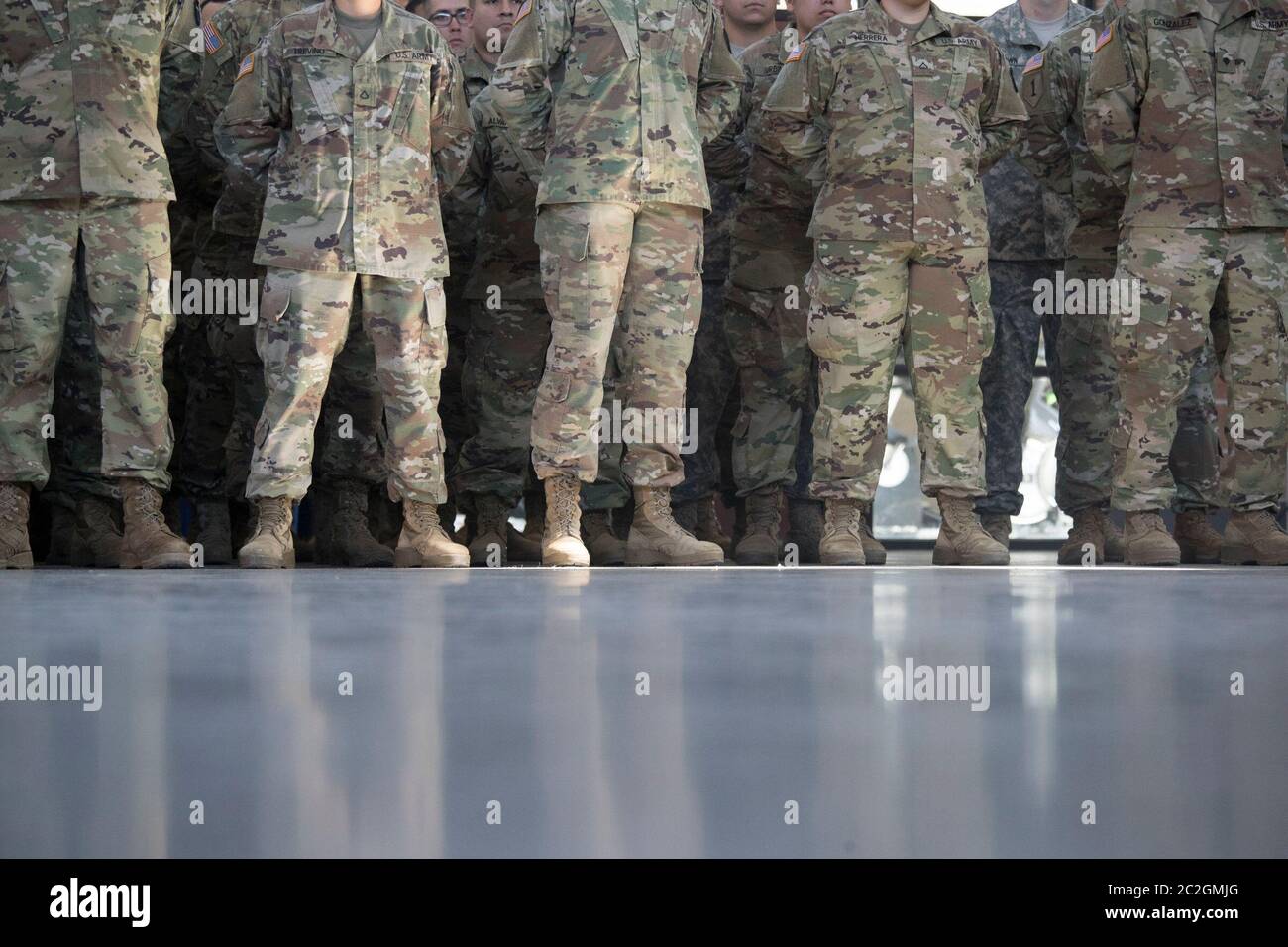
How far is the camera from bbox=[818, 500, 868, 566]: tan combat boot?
5055 mm

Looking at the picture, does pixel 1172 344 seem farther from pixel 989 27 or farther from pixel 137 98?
pixel 137 98

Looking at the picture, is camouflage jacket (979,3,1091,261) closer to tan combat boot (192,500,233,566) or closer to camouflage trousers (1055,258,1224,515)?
camouflage trousers (1055,258,1224,515)

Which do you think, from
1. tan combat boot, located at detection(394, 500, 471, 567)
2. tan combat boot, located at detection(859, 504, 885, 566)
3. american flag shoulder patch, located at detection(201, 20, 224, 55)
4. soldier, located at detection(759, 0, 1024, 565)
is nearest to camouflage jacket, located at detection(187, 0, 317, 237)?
american flag shoulder patch, located at detection(201, 20, 224, 55)

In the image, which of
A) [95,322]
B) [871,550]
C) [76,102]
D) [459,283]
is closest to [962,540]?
[871,550]

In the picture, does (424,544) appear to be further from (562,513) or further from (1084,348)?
(1084,348)

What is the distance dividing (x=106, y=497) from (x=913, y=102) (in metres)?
2.95

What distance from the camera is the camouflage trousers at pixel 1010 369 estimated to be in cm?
592

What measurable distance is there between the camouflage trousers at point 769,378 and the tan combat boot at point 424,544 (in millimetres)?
1315

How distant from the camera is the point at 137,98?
486cm

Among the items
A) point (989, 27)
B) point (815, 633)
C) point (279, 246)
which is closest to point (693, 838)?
point (815, 633)

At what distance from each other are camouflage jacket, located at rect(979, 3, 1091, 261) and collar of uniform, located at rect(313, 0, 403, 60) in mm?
2317

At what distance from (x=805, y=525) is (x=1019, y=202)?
1.49 m

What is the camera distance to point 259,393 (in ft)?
18.2

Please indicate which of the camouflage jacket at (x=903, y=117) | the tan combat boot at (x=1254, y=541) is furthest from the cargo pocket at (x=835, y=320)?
the tan combat boot at (x=1254, y=541)
